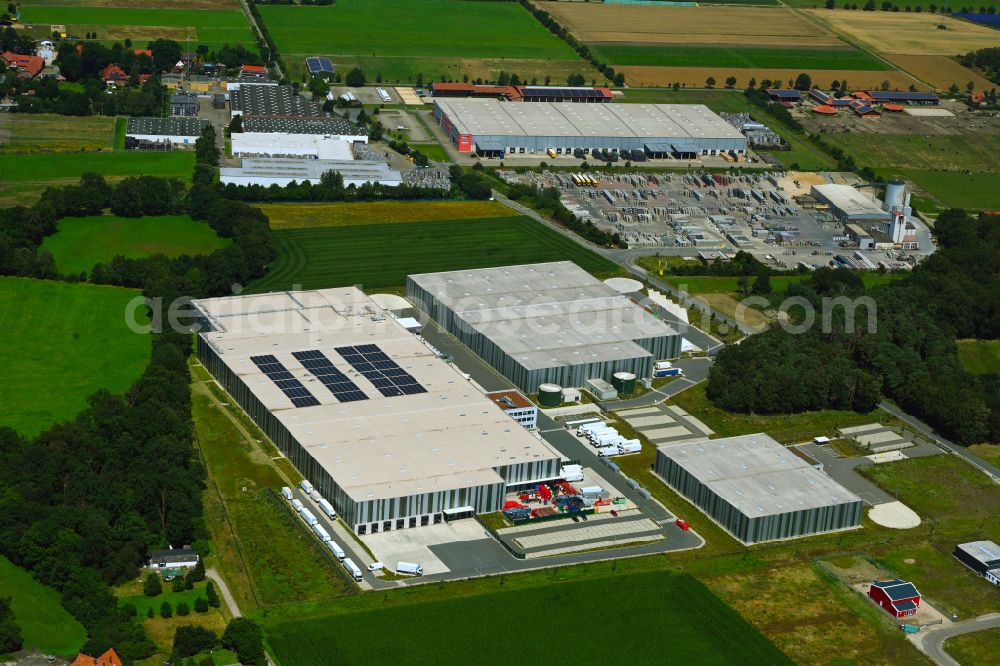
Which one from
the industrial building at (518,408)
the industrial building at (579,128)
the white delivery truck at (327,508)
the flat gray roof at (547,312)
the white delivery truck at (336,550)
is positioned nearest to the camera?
the white delivery truck at (336,550)

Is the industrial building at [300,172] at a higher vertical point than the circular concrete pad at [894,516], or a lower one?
higher

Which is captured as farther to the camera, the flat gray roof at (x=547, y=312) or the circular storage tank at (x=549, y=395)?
the flat gray roof at (x=547, y=312)

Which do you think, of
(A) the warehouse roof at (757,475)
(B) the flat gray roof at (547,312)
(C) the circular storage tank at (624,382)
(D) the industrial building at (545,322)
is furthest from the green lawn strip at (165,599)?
(C) the circular storage tank at (624,382)

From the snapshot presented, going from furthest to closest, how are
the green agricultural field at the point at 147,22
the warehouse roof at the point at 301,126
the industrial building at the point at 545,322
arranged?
the green agricultural field at the point at 147,22, the warehouse roof at the point at 301,126, the industrial building at the point at 545,322

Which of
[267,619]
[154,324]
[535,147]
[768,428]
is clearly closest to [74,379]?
[154,324]

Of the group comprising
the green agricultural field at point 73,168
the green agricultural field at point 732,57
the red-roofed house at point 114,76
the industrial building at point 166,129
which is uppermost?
the green agricultural field at point 732,57

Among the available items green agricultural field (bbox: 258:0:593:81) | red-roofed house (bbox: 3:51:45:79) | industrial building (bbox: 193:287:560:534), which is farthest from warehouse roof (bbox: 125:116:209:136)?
industrial building (bbox: 193:287:560:534)
